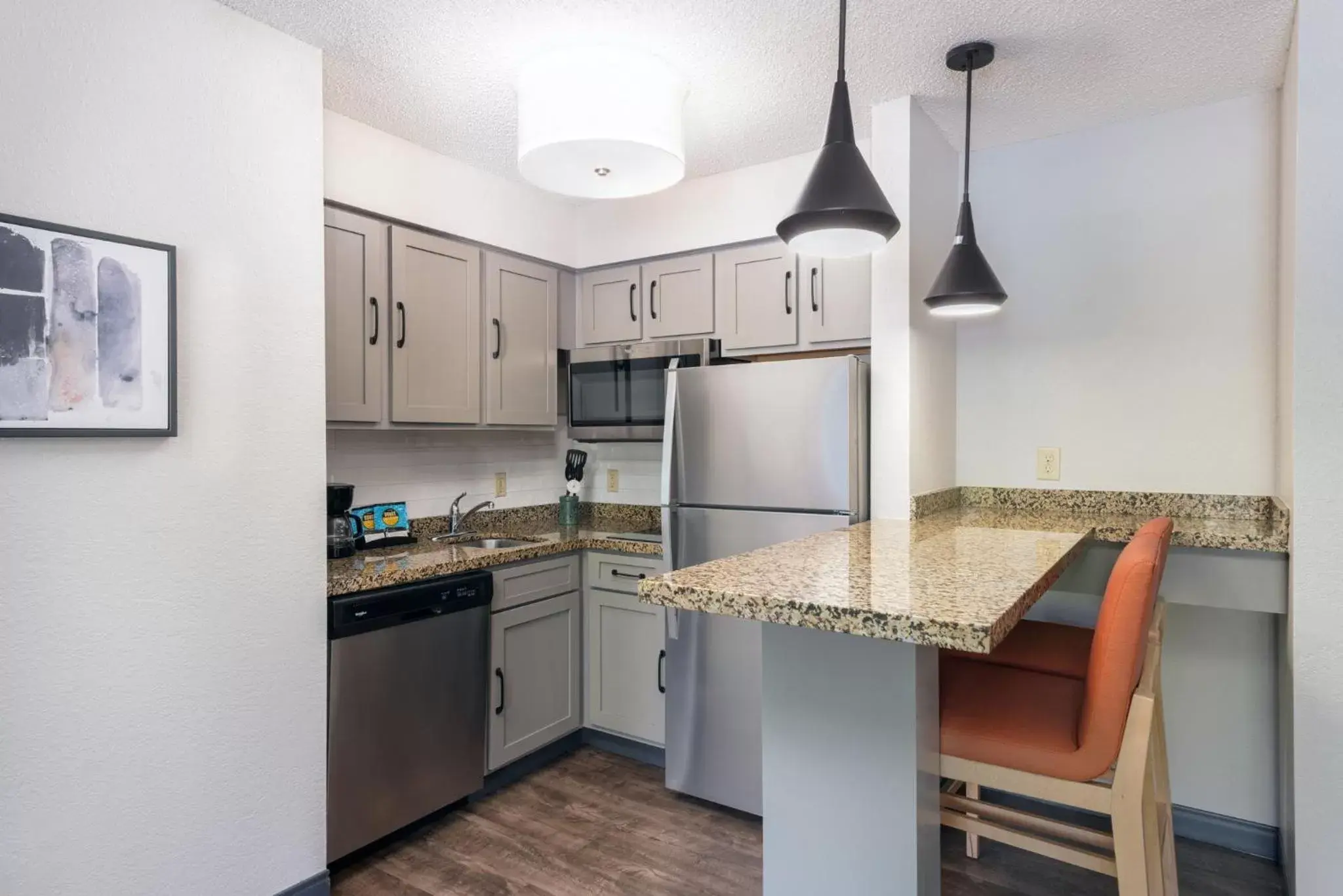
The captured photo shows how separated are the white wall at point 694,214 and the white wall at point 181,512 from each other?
144 centimetres

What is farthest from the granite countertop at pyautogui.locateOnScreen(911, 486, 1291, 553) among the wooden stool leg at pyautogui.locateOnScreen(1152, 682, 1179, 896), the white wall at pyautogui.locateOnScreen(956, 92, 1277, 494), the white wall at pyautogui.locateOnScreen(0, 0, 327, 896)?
the white wall at pyautogui.locateOnScreen(0, 0, 327, 896)

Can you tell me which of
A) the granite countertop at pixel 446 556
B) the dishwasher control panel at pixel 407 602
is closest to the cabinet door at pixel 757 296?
the granite countertop at pixel 446 556

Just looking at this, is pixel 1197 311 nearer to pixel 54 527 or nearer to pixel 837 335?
pixel 837 335

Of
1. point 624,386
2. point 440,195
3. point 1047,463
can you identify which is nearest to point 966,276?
point 1047,463

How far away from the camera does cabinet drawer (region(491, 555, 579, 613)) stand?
262cm

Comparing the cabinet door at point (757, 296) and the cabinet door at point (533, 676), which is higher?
the cabinet door at point (757, 296)

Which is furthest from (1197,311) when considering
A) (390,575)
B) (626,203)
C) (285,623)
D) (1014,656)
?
(285,623)

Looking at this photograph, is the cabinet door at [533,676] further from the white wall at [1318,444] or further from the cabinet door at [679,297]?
the white wall at [1318,444]

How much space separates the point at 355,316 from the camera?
2.48 meters

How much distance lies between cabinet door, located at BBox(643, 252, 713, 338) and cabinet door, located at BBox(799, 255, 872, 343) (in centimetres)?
43

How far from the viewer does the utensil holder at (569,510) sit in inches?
137

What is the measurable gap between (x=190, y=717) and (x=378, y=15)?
1766 millimetres

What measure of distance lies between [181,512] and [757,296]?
2.04 meters

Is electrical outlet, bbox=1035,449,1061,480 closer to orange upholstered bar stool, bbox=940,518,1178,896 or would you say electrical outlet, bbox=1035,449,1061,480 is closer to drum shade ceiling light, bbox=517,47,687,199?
orange upholstered bar stool, bbox=940,518,1178,896
